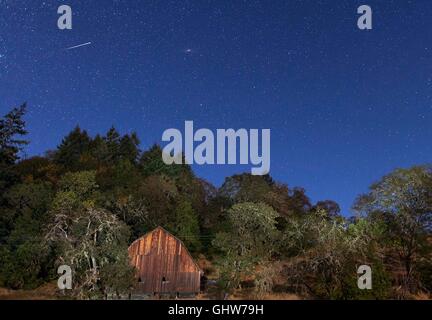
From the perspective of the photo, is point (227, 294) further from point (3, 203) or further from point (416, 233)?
point (3, 203)

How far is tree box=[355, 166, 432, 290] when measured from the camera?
34250 millimetres

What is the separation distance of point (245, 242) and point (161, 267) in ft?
26.7

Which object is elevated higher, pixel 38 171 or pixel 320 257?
pixel 38 171

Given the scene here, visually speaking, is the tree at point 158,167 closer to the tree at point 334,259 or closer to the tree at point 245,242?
the tree at point 245,242

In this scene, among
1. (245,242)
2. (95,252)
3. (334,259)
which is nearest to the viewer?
(334,259)

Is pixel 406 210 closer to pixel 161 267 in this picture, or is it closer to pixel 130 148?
pixel 161 267

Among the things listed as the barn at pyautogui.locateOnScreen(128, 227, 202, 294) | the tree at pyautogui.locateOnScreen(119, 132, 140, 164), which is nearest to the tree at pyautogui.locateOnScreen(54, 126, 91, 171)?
the tree at pyautogui.locateOnScreen(119, 132, 140, 164)

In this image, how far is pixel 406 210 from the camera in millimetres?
34594

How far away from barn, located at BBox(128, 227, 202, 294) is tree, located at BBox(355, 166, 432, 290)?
1629cm

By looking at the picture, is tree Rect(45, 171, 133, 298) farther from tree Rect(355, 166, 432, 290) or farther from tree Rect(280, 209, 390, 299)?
tree Rect(355, 166, 432, 290)

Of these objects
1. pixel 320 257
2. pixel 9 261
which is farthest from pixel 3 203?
pixel 320 257

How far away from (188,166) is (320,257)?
48.5 meters

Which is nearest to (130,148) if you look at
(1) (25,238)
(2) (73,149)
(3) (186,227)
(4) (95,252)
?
(2) (73,149)
